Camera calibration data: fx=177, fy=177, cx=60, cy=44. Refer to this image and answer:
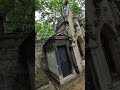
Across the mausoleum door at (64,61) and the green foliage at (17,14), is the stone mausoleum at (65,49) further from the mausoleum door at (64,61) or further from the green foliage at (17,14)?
the green foliage at (17,14)

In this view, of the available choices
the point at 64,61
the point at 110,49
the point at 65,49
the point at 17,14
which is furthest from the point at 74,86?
the point at 17,14

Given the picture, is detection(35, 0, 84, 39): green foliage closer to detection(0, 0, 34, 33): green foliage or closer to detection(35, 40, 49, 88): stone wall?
detection(35, 40, 49, 88): stone wall

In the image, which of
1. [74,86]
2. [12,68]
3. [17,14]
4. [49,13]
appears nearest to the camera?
[74,86]

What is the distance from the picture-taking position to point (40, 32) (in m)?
2.45

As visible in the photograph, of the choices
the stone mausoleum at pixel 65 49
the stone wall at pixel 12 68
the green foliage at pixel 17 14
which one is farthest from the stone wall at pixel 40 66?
the green foliage at pixel 17 14

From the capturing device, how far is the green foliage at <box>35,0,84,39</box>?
7.93ft

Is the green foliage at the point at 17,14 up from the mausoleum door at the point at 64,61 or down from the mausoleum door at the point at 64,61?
up

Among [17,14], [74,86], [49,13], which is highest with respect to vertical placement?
[17,14]

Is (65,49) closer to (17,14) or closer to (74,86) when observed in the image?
(74,86)

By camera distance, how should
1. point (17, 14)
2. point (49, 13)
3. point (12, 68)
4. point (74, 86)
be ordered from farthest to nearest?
point (17, 14), point (12, 68), point (49, 13), point (74, 86)

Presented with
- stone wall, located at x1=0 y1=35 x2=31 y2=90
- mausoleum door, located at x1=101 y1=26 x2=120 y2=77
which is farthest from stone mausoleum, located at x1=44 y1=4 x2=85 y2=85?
mausoleum door, located at x1=101 y1=26 x2=120 y2=77

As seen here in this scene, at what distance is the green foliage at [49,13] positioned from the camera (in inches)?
95.1

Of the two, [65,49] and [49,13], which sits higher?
[49,13]

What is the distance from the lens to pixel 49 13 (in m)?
2.51
